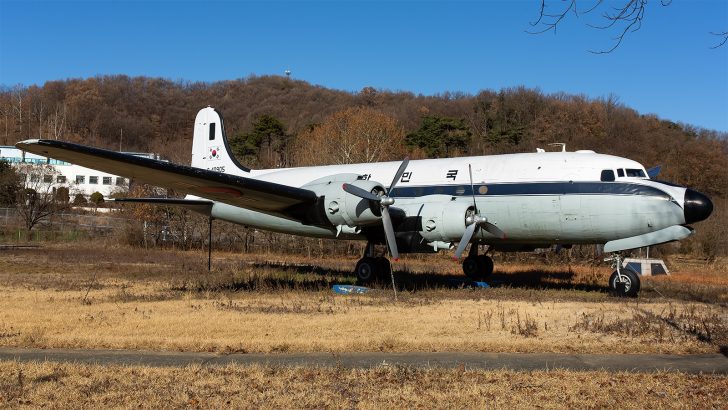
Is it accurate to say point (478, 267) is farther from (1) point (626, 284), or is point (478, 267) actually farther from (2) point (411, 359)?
(2) point (411, 359)

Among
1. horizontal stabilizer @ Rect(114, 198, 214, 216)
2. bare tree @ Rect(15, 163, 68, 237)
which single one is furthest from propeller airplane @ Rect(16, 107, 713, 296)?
bare tree @ Rect(15, 163, 68, 237)

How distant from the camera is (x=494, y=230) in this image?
60.3ft

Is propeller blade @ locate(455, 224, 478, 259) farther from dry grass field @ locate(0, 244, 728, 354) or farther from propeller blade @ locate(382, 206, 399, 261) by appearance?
propeller blade @ locate(382, 206, 399, 261)

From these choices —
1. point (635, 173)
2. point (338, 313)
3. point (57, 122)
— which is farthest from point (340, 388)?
point (57, 122)

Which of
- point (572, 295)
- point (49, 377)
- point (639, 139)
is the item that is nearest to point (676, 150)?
point (639, 139)

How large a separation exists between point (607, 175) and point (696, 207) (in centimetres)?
232

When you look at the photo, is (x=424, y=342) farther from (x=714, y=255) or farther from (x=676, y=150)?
(x=676, y=150)

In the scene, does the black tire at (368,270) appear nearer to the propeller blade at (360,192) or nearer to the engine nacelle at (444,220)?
the engine nacelle at (444,220)

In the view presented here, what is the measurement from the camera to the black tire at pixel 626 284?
1764 cm

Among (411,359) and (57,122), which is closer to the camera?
(411,359)

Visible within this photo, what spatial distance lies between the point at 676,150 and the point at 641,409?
6409 cm

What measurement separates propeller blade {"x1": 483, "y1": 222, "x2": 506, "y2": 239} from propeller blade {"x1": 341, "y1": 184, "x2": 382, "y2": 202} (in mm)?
3172

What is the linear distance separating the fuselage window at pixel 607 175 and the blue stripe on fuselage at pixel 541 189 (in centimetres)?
13

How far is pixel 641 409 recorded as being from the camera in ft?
21.6
